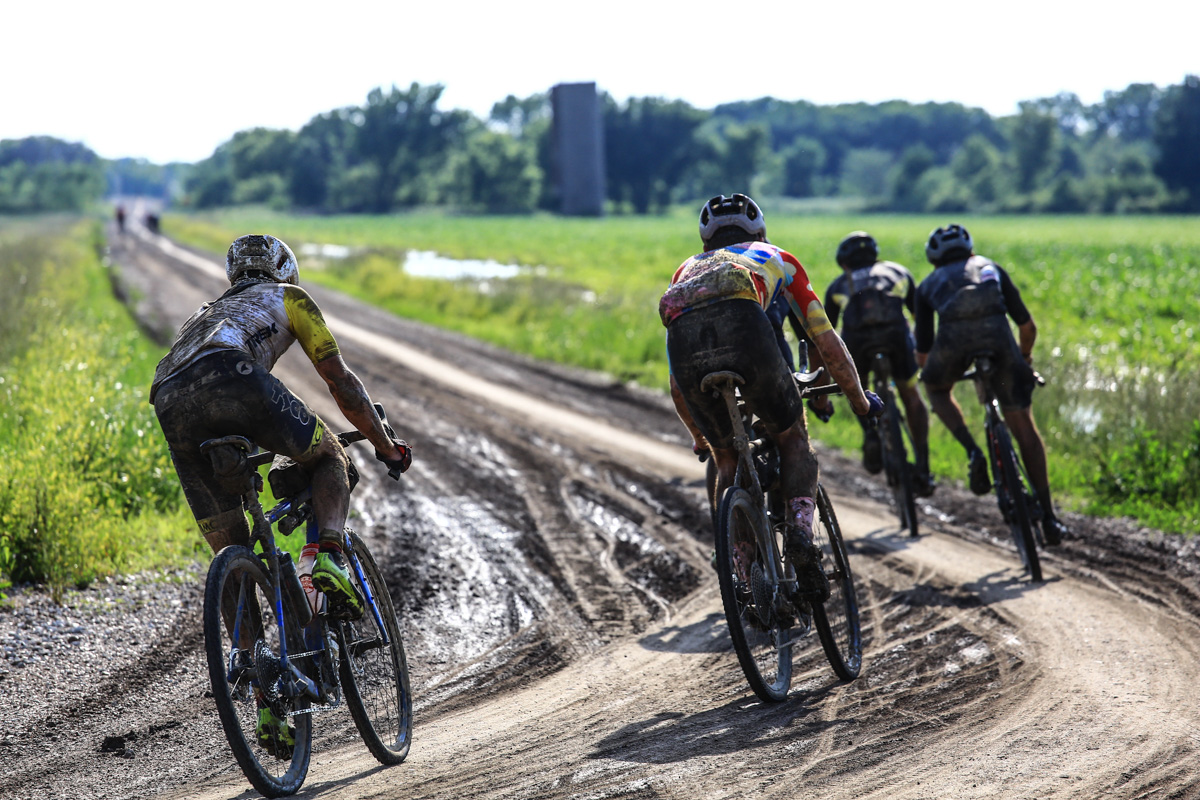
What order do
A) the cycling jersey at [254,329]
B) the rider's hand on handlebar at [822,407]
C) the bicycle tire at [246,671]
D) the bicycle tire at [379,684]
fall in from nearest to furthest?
1. the bicycle tire at [246,671]
2. the cycling jersey at [254,329]
3. the bicycle tire at [379,684]
4. the rider's hand on handlebar at [822,407]

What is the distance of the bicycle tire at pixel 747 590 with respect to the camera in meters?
4.36

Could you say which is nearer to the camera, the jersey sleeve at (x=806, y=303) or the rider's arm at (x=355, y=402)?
the rider's arm at (x=355, y=402)

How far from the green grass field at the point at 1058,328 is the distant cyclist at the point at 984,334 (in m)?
1.85

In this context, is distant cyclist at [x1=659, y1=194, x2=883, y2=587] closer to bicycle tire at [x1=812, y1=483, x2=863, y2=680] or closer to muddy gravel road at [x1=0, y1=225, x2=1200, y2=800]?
bicycle tire at [x1=812, y1=483, x2=863, y2=680]

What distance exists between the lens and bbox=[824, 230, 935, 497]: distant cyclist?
321 inches

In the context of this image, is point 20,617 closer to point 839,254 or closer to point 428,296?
point 839,254

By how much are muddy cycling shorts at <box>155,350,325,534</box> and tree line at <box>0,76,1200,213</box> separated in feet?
380

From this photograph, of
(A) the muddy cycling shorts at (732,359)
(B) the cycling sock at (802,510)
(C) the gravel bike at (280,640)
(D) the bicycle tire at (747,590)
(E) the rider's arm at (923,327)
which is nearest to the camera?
(C) the gravel bike at (280,640)

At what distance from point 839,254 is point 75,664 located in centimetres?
615

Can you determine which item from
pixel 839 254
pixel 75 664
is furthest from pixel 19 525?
pixel 839 254

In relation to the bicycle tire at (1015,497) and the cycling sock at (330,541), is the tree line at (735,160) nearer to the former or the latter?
the bicycle tire at (1015,497)

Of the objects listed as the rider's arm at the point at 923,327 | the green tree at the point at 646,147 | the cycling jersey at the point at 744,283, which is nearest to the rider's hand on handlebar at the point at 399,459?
the cycling jersey at the point at 744,283

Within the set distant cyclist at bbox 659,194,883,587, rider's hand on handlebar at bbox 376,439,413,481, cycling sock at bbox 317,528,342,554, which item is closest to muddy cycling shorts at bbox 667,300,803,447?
distant cyclist at bbox 659,194,883,587

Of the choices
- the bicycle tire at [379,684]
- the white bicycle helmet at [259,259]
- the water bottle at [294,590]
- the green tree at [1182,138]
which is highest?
the green tree at [1182,138]
